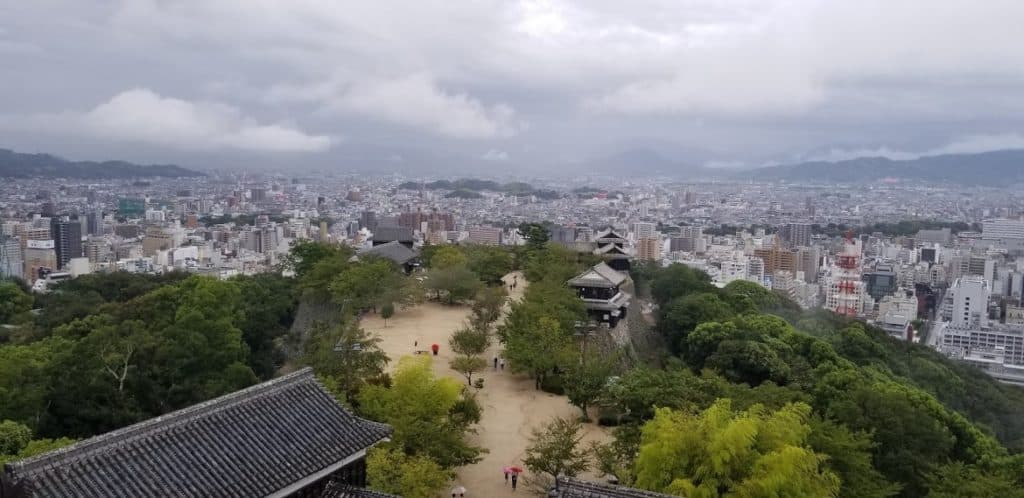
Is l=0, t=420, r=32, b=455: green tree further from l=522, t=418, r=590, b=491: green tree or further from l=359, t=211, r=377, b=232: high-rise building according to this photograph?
l=359, t=211, r=377, b=232: high-rise building

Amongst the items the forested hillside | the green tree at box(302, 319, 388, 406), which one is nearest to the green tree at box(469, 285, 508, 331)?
the forested hillside

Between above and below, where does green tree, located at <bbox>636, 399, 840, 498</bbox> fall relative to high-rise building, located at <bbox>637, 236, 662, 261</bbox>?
above

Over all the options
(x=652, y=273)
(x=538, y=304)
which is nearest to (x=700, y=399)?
(x=538, y=304)

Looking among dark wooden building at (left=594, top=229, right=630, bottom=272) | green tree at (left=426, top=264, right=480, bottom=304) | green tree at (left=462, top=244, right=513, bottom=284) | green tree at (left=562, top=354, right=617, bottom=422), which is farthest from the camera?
dark wooden building at (left=594, top=229, right=630, bottom=272)

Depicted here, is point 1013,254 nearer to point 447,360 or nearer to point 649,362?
point 649,362

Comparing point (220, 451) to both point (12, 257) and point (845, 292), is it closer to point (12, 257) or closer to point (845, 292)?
point (845, 292)

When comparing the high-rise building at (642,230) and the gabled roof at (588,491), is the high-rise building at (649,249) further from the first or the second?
the gabled roof at (588,491)

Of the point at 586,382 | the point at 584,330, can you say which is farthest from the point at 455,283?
the point at 586,382
